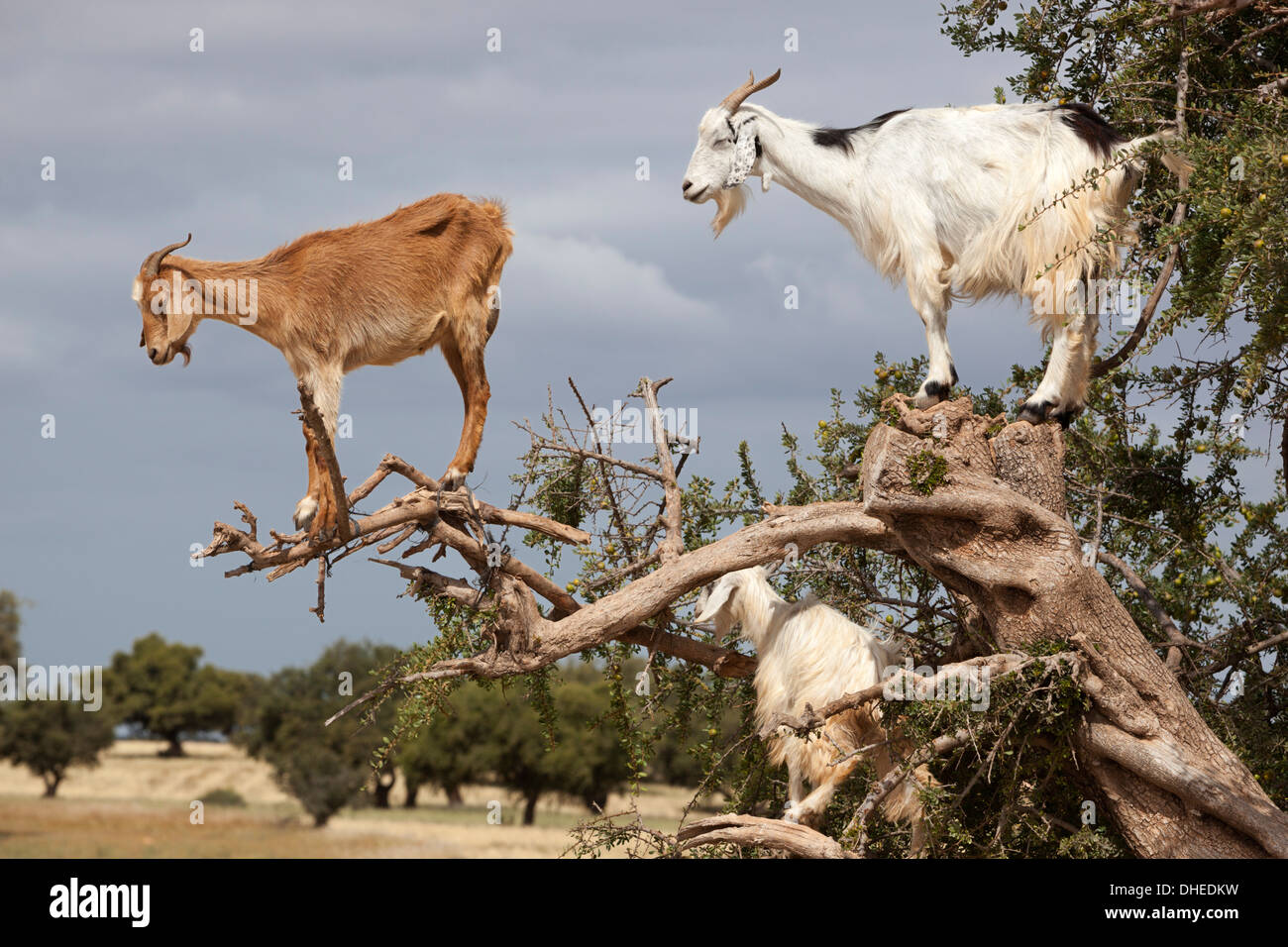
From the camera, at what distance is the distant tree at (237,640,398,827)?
36.2 meters

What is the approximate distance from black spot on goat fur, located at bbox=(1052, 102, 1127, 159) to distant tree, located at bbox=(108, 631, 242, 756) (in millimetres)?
42742

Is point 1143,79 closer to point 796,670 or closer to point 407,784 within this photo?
point 796,670

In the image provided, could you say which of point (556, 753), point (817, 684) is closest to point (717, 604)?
point (817, 684)

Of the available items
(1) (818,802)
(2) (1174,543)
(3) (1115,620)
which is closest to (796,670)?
(1) (818,802)

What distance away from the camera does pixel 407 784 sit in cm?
3862

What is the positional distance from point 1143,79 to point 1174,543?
10.5ft

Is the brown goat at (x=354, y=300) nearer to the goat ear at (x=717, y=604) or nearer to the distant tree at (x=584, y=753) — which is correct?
the goat ear at (x=717, y=604)

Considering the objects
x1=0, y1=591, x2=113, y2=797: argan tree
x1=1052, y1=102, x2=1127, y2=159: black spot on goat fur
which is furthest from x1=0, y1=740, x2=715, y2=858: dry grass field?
x1=1052, y1=102, x2=1127, y2=159: black spot on goat fur

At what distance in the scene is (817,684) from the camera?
7215 mm

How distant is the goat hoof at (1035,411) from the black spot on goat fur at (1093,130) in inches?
53.4

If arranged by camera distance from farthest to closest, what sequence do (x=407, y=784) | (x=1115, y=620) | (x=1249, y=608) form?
(x=407, y=784)
(x=1249, y=608)
(x=1115, y=620)

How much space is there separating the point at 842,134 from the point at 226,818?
108ft
